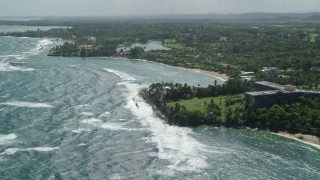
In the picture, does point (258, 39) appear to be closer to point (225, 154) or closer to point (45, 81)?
point (45, 81)

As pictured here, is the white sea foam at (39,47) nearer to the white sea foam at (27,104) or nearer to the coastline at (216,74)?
the coastline at (216,74)

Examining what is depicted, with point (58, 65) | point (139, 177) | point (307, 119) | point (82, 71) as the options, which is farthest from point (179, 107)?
point (58, 65)

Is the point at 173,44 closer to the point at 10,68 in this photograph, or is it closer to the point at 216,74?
the point at 216,74

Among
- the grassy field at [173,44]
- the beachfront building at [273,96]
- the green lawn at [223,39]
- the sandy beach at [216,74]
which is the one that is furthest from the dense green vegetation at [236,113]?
the green lawn at [223,39]

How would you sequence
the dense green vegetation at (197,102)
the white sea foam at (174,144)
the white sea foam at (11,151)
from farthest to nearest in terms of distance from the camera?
the dense green vegetation at (197,102), the white sea foam at (11,151), the white sea foam at (174,144)

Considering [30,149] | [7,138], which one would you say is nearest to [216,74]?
[7,138]

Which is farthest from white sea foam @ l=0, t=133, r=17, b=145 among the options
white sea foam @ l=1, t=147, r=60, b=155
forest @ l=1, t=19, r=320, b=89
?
forest @ l=1, t=19, r=320, b=89
